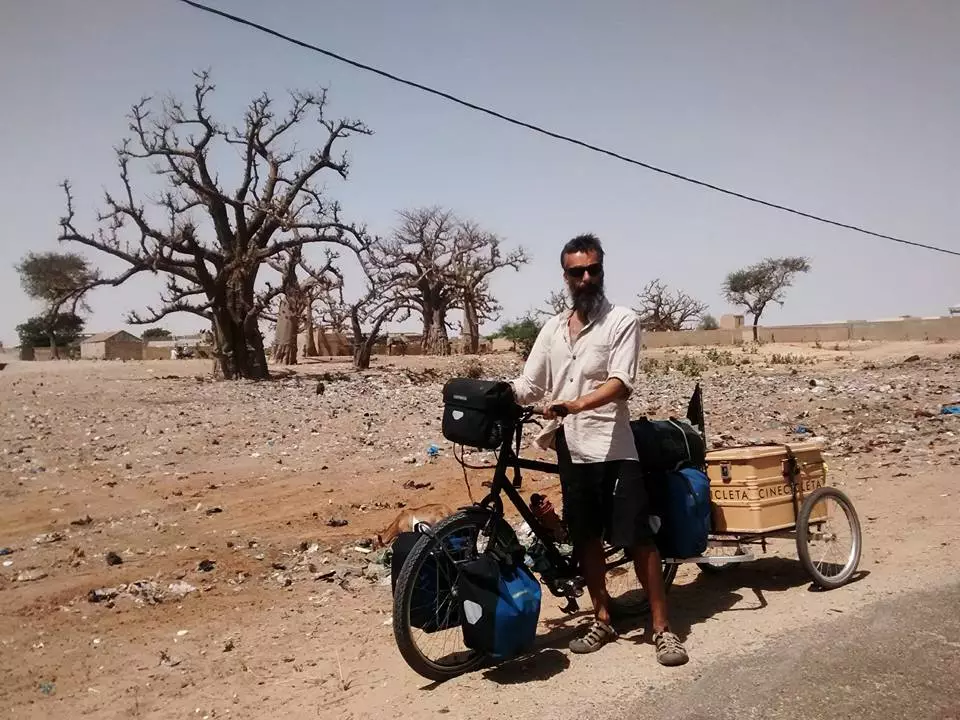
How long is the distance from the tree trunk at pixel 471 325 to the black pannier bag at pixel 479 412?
35.1m

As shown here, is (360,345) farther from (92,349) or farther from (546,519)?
(92,349)

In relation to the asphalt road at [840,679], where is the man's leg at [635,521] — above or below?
above

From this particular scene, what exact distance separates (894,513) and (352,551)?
4.20m

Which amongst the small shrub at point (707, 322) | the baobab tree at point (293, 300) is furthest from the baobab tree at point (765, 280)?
the baobab tree at point (293, 300)

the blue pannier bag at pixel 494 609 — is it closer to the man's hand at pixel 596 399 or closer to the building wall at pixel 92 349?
the man's hand at pixel 596 399

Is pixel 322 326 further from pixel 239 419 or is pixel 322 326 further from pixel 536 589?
pixel 536 589

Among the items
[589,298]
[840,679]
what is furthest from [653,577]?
[589,298]

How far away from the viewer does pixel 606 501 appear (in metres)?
3.80

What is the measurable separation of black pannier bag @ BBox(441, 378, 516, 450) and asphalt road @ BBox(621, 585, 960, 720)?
4.13ft

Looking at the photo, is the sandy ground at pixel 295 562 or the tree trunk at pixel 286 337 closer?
the sandy ground at pixel 295 562

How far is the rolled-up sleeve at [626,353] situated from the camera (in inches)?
141

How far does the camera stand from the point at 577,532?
3830mm

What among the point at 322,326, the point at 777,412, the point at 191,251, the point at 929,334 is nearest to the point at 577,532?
the point at 777,412

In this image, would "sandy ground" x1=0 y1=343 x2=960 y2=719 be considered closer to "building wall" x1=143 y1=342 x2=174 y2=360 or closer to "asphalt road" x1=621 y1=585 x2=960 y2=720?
"asphalt road" x1=621 y1=585 x2=960 y2=720
